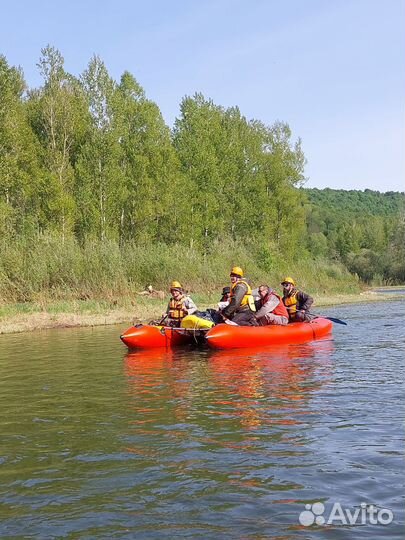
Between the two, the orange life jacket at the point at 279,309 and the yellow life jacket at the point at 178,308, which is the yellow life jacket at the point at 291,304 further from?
the yellow life jacket at the point at 178,308

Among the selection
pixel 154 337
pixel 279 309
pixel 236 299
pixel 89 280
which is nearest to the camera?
pixel 154 337

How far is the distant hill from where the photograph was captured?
421 ft

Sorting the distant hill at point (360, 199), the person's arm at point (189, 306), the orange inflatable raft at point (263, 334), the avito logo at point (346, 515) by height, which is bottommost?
the avito logo at point (346, 515)

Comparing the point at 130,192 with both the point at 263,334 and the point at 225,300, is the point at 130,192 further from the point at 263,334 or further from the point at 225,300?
the point at 263,334

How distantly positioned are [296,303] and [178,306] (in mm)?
3016

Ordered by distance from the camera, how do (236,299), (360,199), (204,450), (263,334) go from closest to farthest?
1. (204,450)
2. (263,334)
3. (236,299)
4. (360,199)

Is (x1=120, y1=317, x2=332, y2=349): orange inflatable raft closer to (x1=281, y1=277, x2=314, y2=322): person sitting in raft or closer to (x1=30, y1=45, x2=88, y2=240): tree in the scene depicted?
(x1=281, y1=277, x2=314, y2=322): person sitting in raft

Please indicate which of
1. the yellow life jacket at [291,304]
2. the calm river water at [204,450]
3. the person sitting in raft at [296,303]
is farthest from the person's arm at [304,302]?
the calm river water at [204,450]

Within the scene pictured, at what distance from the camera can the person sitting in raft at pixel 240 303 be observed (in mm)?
13461

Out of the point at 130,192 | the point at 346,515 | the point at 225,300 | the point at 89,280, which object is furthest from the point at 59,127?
the point at 346,515

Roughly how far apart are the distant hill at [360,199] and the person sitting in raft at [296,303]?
362ft

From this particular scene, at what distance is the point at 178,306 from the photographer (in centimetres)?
1384

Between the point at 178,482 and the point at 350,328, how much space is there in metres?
12.6

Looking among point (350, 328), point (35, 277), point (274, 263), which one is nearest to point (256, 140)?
point (274, 263)
